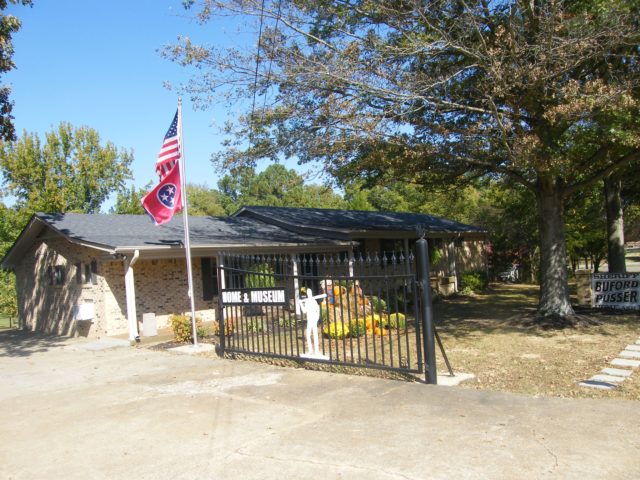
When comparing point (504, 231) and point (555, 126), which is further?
point (504, 231)

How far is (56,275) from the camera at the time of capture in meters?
16.6

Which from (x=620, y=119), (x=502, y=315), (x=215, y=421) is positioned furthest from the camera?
(x=502, y=315)

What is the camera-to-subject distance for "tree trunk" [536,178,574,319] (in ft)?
41.3

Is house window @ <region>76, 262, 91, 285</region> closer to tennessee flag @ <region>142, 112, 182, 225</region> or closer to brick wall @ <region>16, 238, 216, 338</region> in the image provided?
brick wall @ <region>16, 238, 216, 338</region>

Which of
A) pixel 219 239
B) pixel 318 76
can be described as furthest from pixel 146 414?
pixel 219 239

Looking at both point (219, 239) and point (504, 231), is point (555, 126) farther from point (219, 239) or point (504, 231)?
point (504, 231)

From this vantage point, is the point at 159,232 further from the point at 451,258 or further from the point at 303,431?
the point at 451,258

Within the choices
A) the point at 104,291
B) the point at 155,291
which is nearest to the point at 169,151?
the point at 104,291

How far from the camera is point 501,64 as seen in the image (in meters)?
10.8

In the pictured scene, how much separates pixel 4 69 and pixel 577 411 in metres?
13.3

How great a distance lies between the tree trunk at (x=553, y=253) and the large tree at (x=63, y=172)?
30.8 metres

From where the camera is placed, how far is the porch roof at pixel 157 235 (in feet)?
45.9

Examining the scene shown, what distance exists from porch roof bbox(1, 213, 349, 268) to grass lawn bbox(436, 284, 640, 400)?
545 cm

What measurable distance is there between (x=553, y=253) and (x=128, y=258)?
10.0 metres
